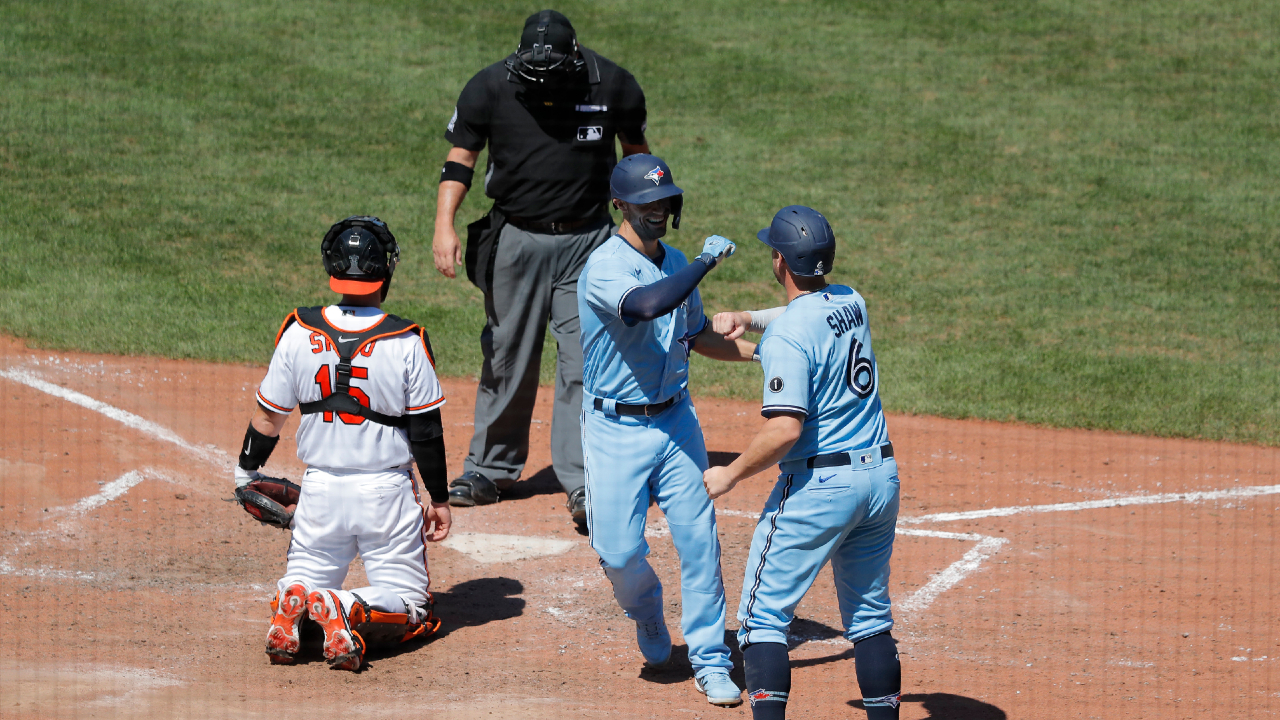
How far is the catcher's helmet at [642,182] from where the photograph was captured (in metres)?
4.83

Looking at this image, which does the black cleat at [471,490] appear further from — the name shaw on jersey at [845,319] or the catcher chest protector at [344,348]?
the name shaw on jersey at [845,319]

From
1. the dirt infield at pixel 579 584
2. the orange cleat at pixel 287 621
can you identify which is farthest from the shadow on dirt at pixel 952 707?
the orange cleat at pixel 287 621

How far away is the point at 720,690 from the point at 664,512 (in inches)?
26.5

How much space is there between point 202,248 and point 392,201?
6.18ft

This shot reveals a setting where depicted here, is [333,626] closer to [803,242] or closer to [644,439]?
[644,439]

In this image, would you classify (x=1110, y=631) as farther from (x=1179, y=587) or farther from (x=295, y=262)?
(x=295, y=262)

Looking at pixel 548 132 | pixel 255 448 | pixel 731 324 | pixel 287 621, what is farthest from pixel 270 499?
pixel 548 132

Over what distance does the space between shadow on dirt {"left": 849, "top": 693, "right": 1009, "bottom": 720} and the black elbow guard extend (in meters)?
1.79

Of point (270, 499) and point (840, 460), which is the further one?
point (270, 499)

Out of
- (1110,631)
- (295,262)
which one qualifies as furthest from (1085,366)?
(295,262)

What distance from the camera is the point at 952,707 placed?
4898 millimetres

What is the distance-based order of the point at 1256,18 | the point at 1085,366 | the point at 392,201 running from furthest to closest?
1. the point at 1256,18
2. the point at 392,201
3. the point at 1085,366

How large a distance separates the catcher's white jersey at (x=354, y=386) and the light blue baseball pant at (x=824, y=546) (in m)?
1.43

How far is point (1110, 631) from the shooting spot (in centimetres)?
564
